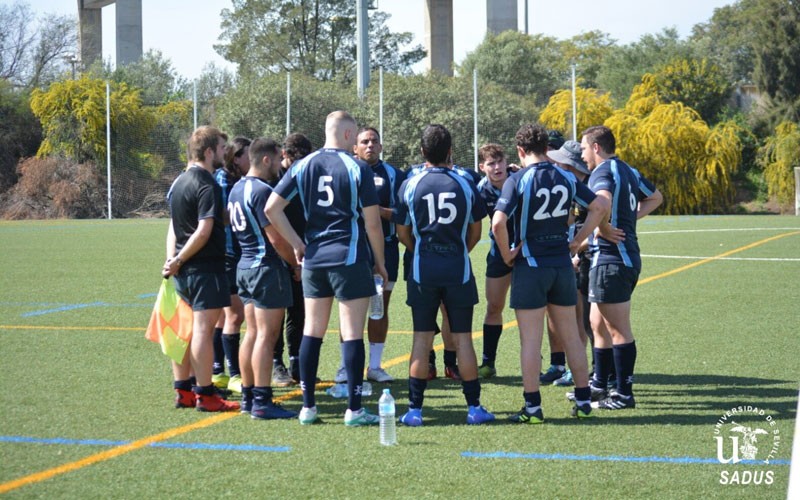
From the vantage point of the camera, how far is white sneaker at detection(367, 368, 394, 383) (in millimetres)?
8172

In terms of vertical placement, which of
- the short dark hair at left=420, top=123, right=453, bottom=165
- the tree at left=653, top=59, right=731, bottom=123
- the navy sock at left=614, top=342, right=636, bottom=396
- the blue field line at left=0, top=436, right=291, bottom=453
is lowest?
the blue field line at left=0, top=436, right=291, bottom=453

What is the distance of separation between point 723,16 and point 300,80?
54.2 metres

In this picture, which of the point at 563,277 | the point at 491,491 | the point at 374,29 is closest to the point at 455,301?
the point at 563,277

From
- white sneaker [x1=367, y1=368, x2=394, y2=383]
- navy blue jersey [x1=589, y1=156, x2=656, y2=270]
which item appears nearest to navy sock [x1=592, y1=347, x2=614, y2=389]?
navy blue jersey [x1=589, y1=156, x2=656, y2=270]

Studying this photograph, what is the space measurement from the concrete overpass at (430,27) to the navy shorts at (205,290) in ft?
148

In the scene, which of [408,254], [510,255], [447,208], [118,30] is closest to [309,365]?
[408,254]

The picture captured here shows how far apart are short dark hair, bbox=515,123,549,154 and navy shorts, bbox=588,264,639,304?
3.36ft

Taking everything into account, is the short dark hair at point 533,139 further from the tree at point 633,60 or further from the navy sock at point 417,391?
the tree at point 633,60

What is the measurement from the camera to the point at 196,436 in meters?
6.36

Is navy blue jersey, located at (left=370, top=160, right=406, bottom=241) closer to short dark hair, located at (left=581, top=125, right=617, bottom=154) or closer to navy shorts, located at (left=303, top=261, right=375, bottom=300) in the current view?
navy shorts, located at (left=303, top=261, right=375, bottom=300)

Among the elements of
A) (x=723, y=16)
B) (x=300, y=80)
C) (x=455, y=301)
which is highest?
(x=723, y=16)

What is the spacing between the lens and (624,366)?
7137 mm

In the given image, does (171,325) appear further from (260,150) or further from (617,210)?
(617,210)

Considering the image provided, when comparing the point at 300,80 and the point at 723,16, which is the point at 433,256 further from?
the point at 723,16
